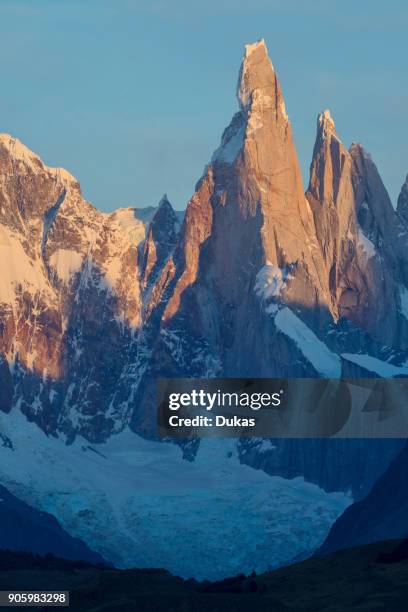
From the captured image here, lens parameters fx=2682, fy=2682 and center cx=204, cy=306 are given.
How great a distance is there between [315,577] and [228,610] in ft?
58.9

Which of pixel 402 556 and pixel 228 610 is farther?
pixel 402 556

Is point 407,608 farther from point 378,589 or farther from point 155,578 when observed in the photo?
point 155,578

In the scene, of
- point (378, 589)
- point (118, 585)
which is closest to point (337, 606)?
point (378, 589)

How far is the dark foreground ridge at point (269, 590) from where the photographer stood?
17600cm

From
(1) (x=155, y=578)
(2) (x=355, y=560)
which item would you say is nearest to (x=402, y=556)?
(2) (x=355, y=560)

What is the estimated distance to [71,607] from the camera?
586 ft

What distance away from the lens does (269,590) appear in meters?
190

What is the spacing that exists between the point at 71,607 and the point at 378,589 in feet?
67.7

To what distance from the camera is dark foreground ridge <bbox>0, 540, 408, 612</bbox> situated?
176 metres

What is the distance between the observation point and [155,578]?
194500 mm

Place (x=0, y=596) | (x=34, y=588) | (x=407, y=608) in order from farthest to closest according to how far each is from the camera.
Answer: (x=34, y=588) < (x=0, y=596) < (x=407, y=608)

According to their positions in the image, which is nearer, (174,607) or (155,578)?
(174,607)

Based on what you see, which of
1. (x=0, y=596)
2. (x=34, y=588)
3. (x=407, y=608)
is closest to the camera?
(x=407, y=608)

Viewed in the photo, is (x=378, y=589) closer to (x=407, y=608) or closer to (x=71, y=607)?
(x=407, y=608)
